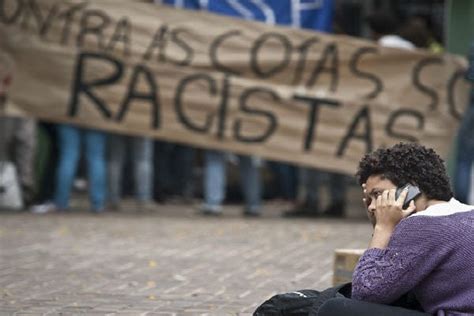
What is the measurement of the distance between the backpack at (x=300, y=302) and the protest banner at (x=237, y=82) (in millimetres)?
7660

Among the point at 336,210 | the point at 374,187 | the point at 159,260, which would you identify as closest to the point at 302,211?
the point at 336,210

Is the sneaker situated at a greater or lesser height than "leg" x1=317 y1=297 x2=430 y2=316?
lesser

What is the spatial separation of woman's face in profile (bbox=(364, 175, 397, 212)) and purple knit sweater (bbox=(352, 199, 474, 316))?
6.8 inches

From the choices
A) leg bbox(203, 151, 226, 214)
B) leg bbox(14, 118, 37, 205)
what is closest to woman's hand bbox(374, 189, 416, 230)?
leg bbox(203, 151, 226, 214)

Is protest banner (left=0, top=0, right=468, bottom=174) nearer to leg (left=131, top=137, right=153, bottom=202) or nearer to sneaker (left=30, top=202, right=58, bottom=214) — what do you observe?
leg (left=131, top=137, right=153, bottom=202)

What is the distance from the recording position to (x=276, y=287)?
24.9ft

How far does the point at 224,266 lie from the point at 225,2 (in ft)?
16.8

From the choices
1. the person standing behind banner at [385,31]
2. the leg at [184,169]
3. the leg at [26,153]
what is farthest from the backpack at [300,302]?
the leg at [184,169]

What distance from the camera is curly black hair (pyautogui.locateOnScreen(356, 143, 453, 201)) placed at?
449 centimetres

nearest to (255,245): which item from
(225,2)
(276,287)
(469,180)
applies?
(276,287)

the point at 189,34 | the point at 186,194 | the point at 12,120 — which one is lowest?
the point at 186,194

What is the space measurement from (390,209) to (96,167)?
8.26 metres

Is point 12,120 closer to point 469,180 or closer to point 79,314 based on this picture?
point 469,180

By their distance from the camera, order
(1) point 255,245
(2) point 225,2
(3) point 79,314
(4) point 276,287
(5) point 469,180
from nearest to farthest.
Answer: (3) point 79,314 < (4) point 276,287 < (1) point 255,245 < (5) point 469,180 < (2) point 225,2
